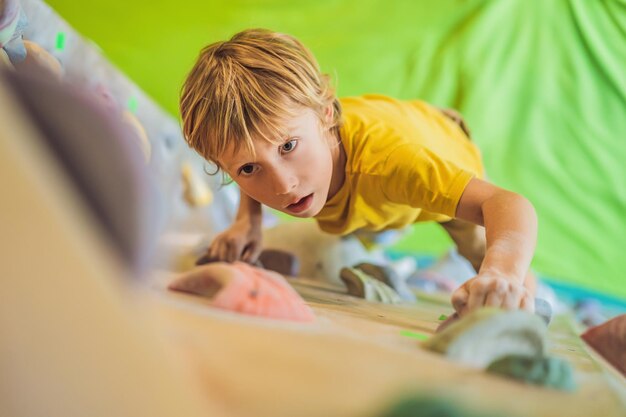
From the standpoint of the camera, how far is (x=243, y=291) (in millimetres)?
303

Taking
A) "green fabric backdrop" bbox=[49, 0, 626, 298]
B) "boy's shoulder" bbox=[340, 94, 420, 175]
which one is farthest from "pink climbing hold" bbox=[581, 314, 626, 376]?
"boy's shoulder" bbox=[340, 94, 420, 175]

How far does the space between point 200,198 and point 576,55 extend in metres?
0.42

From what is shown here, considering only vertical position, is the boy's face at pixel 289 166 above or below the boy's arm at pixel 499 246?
above

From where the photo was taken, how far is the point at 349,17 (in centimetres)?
52

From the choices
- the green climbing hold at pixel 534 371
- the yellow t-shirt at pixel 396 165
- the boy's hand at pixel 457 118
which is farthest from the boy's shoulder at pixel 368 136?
the green climbing hold at pixel 534 371

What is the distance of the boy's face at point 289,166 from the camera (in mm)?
401

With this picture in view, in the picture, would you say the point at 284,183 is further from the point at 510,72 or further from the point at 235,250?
the point at 510,72

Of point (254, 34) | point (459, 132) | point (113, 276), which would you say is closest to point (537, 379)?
point (113, 276)

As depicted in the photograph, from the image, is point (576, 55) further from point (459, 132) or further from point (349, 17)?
point (349, 17)

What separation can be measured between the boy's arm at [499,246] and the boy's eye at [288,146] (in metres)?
0.11

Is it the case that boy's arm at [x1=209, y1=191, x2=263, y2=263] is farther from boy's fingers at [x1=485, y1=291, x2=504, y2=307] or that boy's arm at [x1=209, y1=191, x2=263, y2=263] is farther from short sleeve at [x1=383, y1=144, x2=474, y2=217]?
boy's fingers at [x1=485, y1=291, x2=504, y2=307]

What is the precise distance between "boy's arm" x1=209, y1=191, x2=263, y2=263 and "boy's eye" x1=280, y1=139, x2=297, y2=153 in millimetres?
174

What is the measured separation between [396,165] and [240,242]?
17cm

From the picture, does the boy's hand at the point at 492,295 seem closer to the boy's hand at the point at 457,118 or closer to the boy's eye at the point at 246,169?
the boy's eye at the point at 246,169
